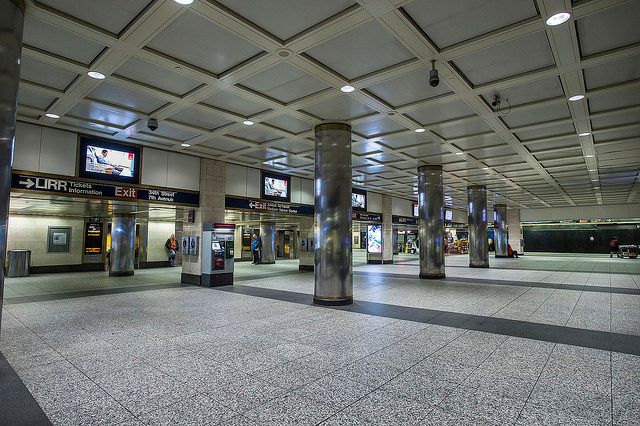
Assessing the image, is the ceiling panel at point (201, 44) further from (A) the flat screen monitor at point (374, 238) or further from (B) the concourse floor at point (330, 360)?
(A) the flat screen monitor at point (374, 238)

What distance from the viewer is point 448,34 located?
518 cm

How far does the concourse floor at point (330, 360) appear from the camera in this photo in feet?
10.4

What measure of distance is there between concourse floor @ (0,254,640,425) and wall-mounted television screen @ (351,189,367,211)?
33.8 ft

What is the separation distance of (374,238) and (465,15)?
1737 cm

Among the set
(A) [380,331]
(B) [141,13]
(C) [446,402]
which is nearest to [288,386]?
(C) [446,402]

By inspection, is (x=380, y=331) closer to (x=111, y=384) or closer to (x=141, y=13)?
(x=111, y=384)

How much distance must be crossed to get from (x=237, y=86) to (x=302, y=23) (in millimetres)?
2403

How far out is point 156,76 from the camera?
649cm

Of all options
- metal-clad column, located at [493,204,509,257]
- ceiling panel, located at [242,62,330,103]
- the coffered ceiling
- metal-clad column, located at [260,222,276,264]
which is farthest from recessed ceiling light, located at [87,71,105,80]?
metal-clad column, located at [493,204,509,257]

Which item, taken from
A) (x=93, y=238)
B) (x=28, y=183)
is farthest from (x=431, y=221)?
(x=93, y=238)

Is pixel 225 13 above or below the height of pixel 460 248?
above

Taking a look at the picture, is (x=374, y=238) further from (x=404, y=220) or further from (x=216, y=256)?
(x=216, y=256)

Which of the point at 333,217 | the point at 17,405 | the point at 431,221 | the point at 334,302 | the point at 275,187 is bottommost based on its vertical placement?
the point at 17,405

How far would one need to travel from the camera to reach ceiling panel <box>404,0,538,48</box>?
4.52 m
